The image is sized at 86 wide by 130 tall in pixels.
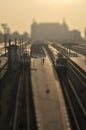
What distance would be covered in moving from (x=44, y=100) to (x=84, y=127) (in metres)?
10.7

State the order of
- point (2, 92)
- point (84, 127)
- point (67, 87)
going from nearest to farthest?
point (84, 127), point (2, 92), point (67, 87)

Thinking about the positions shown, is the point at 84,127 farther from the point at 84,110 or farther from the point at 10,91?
the point at 10,91

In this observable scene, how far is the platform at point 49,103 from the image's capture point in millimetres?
31197

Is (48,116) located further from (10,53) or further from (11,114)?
(10,53)

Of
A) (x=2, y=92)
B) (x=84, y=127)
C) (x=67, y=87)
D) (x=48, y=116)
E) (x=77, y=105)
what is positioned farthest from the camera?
(x=67, y=87)

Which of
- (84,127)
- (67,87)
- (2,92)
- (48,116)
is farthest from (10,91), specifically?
(84,127)

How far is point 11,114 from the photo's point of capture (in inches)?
1389

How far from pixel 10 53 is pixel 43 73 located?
6467mm

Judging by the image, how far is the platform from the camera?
3120cm

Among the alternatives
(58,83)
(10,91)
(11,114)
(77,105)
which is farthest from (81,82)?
(11,114)

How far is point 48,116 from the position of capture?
111ft

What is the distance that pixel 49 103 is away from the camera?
39469 millimetres

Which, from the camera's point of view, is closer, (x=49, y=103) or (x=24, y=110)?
(x=24, y=110)

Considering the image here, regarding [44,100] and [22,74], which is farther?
[22,74]
